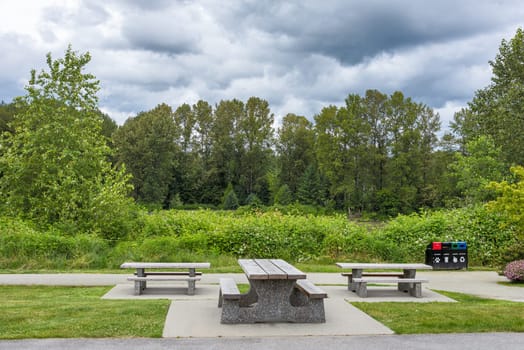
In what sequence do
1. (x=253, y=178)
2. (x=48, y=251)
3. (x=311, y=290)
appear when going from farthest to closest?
(x=253, y=178), (x=48, y=251), (x=311, y=290)

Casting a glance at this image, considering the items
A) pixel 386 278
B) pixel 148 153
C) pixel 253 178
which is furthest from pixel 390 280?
pixel 253 178

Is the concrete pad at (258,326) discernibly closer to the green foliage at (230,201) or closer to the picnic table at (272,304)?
the picnic table at (272,304)

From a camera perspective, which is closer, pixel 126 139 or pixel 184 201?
pixel 126 139

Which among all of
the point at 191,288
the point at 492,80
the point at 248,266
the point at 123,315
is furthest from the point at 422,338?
the point at 492,80

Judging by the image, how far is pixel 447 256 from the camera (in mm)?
14820

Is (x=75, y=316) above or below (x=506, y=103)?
below

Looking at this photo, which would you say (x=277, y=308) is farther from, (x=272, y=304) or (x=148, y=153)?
(x=148, y=153)

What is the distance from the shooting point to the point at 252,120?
7175 cm

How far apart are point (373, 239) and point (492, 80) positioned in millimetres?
24357

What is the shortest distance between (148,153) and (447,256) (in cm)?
4922

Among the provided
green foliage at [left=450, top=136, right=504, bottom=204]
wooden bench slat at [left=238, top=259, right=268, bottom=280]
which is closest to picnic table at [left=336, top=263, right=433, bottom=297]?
wooden bench slat at [left=238, top=259, right=268, bottom=280]

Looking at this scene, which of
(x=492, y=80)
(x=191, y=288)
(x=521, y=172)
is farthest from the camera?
(x=492, y=80)

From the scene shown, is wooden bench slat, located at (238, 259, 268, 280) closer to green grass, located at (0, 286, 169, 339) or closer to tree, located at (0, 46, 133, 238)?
green grass, located at (0, 286, 169, 339)

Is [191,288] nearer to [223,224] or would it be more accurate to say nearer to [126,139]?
[223,224]
